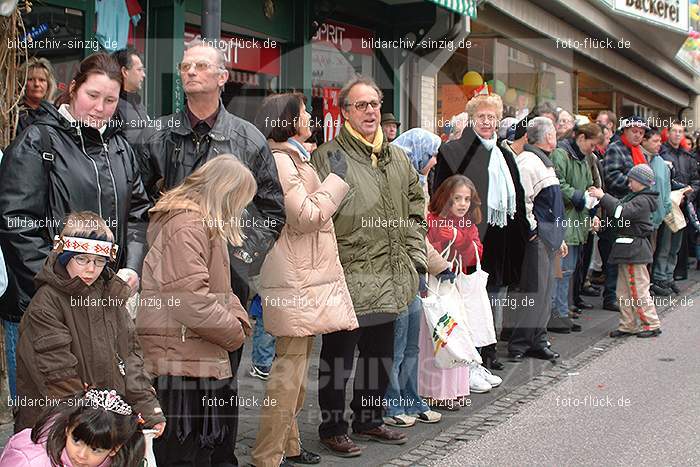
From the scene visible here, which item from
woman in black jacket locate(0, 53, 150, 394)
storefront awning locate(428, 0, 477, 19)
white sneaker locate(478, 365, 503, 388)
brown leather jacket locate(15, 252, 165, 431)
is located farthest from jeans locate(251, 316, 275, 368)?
storefront awning locate(428, 0, 477, 19)

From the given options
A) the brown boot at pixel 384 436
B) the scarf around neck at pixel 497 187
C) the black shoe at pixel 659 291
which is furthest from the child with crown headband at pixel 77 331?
→ the black shoe at pixel 659 291

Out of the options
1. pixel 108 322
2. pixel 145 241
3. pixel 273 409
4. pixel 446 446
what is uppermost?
pixel 145 241

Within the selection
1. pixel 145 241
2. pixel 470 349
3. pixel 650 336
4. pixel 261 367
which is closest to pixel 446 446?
pixel 470 349

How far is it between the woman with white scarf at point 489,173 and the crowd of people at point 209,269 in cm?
64

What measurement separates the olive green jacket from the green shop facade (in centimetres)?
331

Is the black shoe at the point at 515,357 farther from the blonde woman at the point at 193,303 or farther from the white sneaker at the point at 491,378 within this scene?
the blonde woman at the point at 193,303

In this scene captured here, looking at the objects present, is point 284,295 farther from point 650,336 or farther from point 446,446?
point 650,336

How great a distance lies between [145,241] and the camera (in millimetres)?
4406

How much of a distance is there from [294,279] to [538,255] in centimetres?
362

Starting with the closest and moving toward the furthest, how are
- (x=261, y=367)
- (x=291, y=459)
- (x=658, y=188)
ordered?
(x=291, y=459), (x=261, y=367), (x=658, y=188)

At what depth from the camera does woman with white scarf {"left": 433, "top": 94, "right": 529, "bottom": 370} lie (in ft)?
23.5

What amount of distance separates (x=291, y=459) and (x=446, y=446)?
1011 mm

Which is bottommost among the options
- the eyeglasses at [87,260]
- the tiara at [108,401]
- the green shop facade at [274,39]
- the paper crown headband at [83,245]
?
the tiara at [108,401]

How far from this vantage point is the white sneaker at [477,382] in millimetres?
6754
